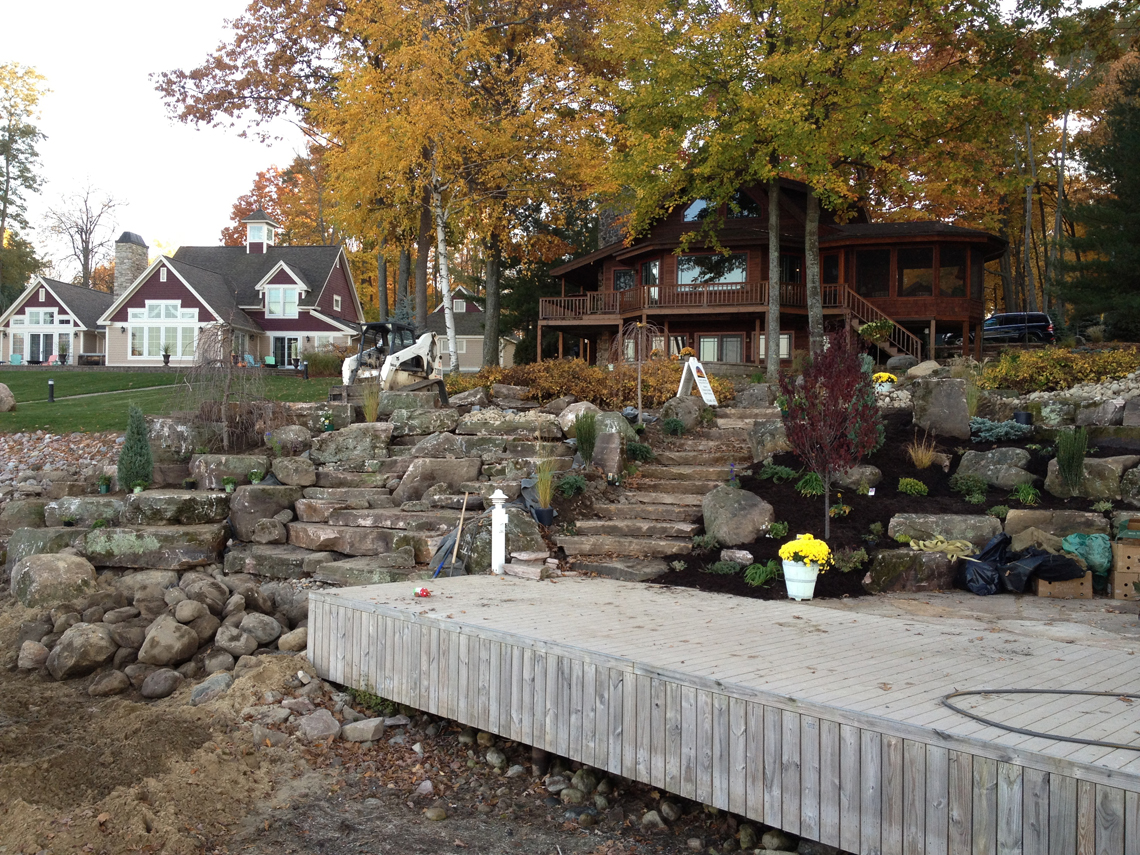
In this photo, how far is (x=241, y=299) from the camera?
35.2m

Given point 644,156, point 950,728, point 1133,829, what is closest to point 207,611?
point 950,728

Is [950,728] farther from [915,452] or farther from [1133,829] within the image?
[915,452]

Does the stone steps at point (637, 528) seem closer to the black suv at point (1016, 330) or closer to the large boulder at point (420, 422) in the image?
the large boulder at point (420, 422)

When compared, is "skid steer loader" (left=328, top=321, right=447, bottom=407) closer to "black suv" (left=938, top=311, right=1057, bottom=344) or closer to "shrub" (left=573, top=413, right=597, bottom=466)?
"shrub" (left=573, top=413, right=597, bottom=466)

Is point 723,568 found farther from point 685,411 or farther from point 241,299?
point 241,299

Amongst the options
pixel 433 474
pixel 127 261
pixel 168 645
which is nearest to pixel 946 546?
pixel 433 474

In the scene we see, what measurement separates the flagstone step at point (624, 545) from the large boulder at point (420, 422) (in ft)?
14.0

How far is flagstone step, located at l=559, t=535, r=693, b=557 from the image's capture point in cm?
841

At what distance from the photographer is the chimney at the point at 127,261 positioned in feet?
116

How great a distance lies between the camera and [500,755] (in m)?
5.36

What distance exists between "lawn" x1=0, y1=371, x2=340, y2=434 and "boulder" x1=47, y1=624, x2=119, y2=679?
18.5 ft

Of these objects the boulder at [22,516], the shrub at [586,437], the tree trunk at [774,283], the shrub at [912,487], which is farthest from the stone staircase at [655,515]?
the tree trunk at [774,283]

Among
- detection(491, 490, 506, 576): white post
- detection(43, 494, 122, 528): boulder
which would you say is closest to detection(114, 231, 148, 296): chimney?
detection(43, 494, 122, 528): boulder

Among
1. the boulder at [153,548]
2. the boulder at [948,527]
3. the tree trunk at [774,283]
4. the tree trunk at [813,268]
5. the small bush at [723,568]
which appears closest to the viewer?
the small bush at [723,568]
